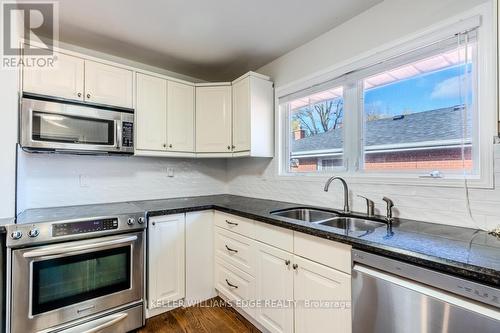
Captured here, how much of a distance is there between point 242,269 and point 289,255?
22.7 inches

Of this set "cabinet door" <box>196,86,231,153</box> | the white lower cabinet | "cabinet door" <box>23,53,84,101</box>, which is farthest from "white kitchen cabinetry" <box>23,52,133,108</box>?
the white lower cabinet

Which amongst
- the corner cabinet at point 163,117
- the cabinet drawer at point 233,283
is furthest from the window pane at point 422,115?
the corner cabinet at point 163,117

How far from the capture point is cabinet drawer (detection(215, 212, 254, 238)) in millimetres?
1945

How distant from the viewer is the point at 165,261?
2.09 metres

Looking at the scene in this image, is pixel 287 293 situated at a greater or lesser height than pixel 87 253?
lesser

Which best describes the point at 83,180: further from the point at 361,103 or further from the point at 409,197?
the point at 409,197

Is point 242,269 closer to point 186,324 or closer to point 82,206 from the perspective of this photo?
point 186,324

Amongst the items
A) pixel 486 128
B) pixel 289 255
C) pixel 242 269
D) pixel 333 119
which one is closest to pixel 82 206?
pixel 242 269

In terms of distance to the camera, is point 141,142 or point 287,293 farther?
point 141,142

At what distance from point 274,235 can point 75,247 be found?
1.34 meters

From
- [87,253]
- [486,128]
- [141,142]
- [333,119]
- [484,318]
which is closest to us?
[484,318]

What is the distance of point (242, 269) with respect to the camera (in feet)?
6.61

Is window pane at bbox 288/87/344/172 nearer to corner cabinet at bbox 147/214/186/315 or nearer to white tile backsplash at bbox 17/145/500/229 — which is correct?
white tile backsplash at bbox 17/145/500/229

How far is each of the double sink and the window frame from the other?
0.95ft
